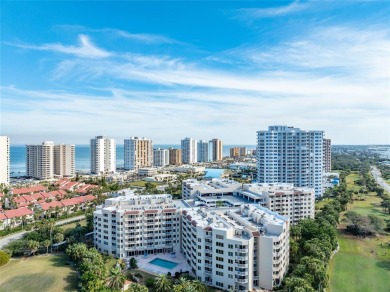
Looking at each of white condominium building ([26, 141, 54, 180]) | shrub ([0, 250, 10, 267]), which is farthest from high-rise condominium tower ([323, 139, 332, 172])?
shrub ([0, 250, 10, 267])

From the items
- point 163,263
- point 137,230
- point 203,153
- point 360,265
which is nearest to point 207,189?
point 137,230

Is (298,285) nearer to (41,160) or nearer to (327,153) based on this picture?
(327,153)

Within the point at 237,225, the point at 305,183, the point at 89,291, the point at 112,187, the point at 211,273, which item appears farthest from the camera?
the point at 112,187

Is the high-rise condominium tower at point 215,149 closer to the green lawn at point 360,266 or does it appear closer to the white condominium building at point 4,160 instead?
the white condominium building at point 4,160

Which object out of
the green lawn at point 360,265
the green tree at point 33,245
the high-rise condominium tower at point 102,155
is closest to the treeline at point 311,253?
the green lawn at point 360,265

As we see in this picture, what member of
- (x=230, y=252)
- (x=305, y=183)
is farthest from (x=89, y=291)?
(x=305, y=183)

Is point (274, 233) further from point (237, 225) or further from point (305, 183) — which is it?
point (305, 183)

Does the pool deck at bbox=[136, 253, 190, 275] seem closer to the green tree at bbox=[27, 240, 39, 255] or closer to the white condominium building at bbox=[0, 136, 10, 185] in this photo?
the green tree at bbox=[27, 240, 39, 255]
